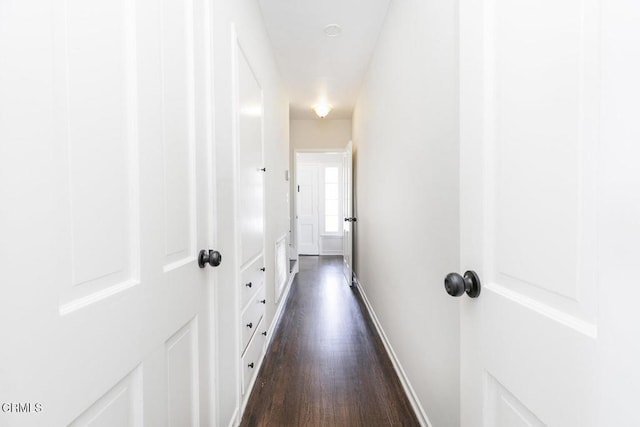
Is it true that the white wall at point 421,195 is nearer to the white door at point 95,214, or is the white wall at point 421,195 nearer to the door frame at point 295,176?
the white door at point 95,214

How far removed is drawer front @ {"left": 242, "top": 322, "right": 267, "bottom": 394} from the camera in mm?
1650

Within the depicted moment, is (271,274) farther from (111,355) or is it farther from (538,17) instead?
(538,17)

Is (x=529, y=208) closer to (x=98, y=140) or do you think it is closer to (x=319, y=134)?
(x=98, y=140)

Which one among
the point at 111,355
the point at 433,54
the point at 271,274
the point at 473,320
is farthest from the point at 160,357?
the point at 271,274

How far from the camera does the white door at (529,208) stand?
432 millimetres

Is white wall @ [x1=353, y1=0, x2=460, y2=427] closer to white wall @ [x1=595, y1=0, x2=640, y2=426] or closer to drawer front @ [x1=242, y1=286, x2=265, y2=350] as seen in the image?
white wall @ [x1=595, y1=0, x2=640, y2=426]

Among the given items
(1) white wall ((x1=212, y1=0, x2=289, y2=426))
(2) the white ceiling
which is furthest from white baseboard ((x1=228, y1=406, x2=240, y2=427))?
(2) the white ceiling

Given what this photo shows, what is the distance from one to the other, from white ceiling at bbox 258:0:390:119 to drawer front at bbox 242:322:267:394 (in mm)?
2347

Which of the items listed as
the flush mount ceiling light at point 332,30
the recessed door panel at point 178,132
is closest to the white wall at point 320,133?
the flush mount ceiling light at point 332,30

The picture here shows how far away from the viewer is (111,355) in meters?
0.59

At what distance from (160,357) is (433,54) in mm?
1527

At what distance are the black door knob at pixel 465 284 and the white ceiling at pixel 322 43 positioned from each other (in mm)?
2200

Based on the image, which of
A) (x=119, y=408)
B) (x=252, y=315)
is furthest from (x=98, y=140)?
(x=252, y=315)

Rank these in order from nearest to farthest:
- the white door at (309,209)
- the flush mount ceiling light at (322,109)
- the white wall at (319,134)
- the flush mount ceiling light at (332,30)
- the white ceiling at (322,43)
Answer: the white ceiling at (322,43) < the flush mount ceiling light at (332,30) < the flush mount ceiling light at (322,109) < the white wall at (319,134) < the white door at (309,209)
